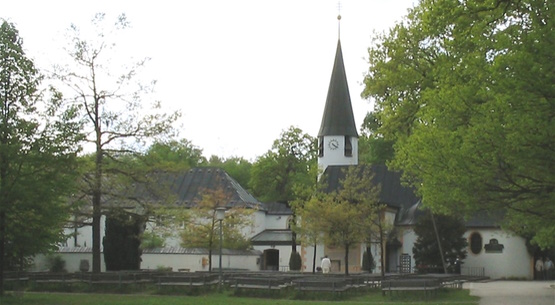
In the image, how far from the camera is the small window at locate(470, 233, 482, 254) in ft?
158

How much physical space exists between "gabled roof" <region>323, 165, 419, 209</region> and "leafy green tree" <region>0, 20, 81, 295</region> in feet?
104

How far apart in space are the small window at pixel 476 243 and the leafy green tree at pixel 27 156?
3224 cm

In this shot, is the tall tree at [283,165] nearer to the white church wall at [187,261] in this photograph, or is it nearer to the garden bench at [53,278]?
the white church wall at [187,261]

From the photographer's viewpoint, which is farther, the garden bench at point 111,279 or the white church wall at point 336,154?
the white church wall at point 336,154

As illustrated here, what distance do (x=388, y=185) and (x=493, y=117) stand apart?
37451 millimetres

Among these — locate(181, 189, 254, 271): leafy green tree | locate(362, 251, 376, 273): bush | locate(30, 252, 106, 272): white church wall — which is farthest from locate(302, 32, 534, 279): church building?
locate(30, 252, 106, 272): white church wall

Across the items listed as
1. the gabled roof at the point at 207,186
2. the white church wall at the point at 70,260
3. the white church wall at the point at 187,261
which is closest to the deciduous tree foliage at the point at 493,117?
the white church wall at the point at 187,261

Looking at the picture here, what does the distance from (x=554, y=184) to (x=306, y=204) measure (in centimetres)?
2058

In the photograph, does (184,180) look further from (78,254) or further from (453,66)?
(453,66)

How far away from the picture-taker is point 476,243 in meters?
48.5

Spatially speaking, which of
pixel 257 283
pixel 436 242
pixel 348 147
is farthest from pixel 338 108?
pixel 257 283

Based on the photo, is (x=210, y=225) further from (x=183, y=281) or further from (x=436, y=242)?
(x=436, y=242)

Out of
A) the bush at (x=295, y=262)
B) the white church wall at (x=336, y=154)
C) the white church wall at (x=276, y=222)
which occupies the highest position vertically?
the white church wall at (x=336, y=154)

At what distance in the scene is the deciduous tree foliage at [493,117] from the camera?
16281 millimetres
